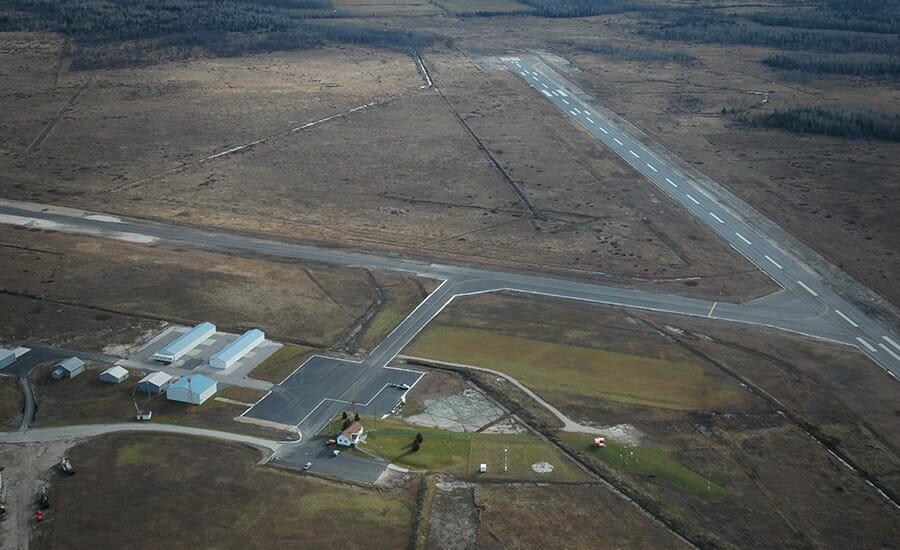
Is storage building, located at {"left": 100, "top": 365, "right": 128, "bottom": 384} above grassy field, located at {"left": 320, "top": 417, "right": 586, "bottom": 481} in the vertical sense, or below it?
below

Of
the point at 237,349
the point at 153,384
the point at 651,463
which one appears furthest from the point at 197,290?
the point at 651,463

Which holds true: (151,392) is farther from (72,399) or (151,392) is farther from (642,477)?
(642,477)

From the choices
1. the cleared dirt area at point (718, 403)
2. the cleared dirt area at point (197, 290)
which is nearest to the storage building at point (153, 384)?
the cleared dirt area at point (197, 290)

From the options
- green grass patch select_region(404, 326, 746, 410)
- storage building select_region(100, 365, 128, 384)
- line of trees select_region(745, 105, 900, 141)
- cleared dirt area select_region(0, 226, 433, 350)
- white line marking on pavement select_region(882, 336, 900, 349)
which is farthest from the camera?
line of trees select_region(745, 105, 900, 141)

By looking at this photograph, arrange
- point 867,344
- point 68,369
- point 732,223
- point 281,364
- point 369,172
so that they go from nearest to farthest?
point 68,369
point 281,364
point 867,344
point 732,223
point 369,172

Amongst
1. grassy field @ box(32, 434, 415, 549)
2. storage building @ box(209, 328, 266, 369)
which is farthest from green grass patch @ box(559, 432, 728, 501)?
storage building @ box(209, 328, 266, 369)

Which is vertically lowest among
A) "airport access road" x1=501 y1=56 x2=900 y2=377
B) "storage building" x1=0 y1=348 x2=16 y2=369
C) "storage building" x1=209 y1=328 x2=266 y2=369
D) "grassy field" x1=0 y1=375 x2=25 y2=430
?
"grassy field" x1=0 y1=375 x2=25 y2=430

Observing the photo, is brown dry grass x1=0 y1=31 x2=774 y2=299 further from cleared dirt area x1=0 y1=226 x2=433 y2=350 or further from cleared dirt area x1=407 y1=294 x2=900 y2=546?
cleared dirt area x1=407 y1=294 x2=900 y2=546

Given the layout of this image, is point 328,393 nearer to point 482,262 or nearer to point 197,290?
point 197,290
